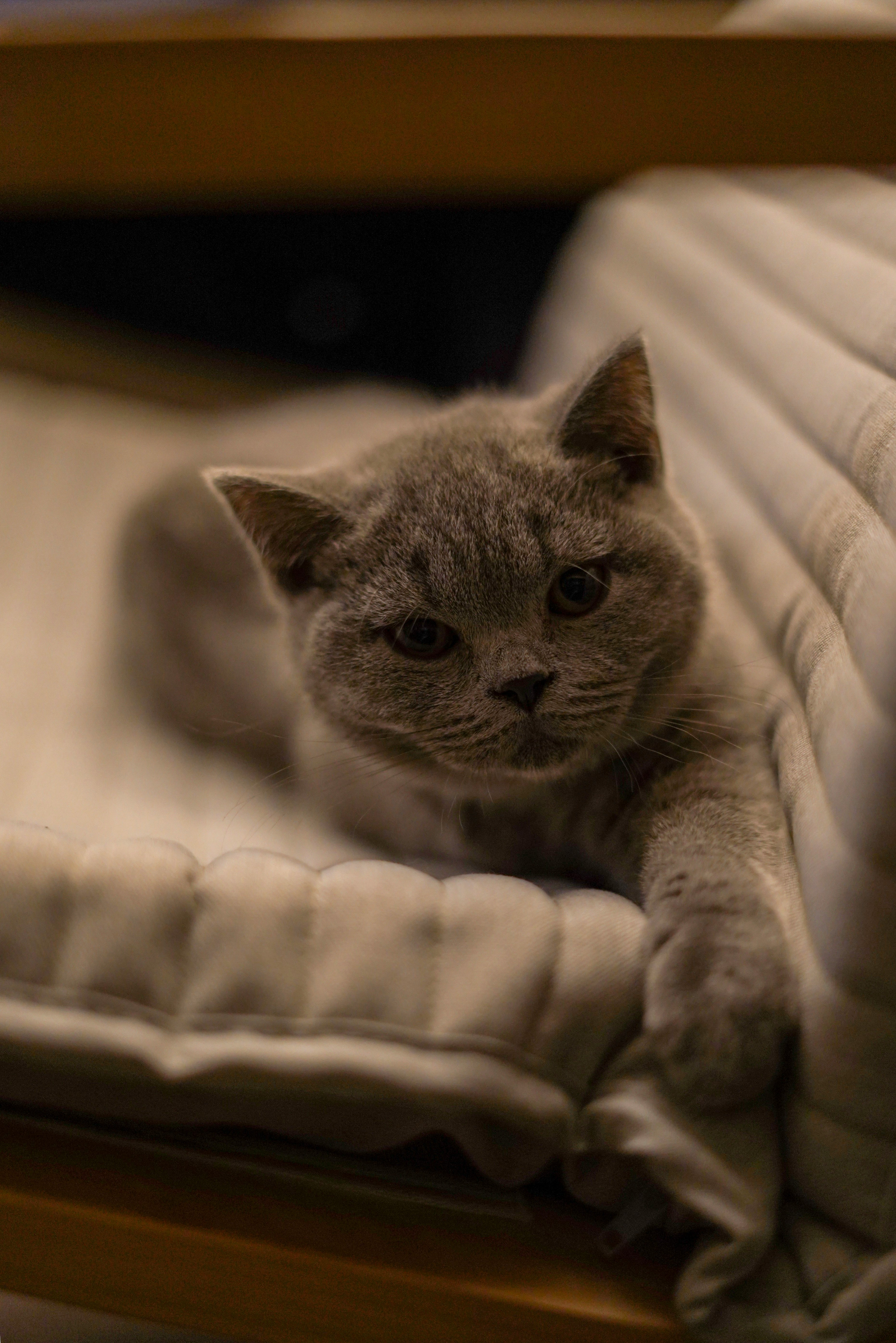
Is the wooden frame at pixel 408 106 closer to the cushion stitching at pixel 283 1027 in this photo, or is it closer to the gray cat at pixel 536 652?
the gray cat at pixel 536 652

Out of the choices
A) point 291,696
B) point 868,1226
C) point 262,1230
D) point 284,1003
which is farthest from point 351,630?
point 868,1226

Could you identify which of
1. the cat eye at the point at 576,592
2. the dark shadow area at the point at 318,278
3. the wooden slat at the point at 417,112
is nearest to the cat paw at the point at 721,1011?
the cat eye at the point at 576,592

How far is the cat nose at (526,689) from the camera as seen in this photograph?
34.5 inches

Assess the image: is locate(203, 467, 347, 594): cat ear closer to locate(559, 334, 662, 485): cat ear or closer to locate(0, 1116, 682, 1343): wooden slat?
locate(559, 334, 662, 485): cat ear

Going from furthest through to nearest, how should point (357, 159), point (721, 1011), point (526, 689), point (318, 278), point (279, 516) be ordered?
point (318, 278) → point (357, 159) → point (279, 516) → point (526, 689) → point (721, 1011)

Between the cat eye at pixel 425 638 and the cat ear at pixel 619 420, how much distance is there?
0.70ft

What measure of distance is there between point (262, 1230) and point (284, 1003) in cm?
19

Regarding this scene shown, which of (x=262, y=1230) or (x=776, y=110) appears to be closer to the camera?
(x=262, y=1230)

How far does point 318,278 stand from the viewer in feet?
7.68

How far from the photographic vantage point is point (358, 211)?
2.23 metres

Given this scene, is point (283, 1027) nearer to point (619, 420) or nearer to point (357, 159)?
point (619, 420)

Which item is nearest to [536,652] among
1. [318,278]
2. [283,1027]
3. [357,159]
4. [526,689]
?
[526,689]

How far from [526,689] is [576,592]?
113mm

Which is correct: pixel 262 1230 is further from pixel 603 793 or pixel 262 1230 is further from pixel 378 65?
pixel 378 65
